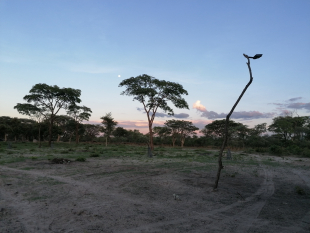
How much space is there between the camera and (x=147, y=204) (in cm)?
579

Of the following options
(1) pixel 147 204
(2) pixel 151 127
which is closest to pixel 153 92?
(2) pixel 151 127

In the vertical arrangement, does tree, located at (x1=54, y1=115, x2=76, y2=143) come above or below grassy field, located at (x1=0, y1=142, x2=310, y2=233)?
above

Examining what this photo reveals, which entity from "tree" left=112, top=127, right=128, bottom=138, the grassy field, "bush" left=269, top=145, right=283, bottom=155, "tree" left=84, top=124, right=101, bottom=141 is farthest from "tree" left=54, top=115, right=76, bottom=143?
the grassy field

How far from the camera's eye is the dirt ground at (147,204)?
4430mm

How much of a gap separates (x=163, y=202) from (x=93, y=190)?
2.40 metres

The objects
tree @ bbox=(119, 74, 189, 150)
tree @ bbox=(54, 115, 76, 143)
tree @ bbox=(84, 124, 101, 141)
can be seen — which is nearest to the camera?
tree @ bbox=(119, 74, 189, 150)

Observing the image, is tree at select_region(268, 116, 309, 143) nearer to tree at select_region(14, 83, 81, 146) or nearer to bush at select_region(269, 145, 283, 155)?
bush at select_region(269, 145, 283, 155)

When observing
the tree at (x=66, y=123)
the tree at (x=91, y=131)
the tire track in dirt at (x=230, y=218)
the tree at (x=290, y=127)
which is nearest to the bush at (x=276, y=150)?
the tree at (x=290, y=127)

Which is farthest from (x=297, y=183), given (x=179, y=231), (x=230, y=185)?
(x=179, y=231)

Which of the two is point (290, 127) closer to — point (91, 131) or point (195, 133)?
point (195, 133)

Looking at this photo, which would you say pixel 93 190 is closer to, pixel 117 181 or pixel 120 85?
pixel 117 181

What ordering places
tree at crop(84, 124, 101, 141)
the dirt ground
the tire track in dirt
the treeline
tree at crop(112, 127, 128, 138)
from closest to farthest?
the tire track in dirt < the dirt ground < the treeline < tree at crop(84, 124, 101, 141) < tree at crop(112, 127, 128, 138)

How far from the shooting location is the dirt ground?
4.43 m

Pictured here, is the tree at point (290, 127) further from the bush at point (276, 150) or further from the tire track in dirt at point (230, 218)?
the tire track in dirt at point (230, 218)
